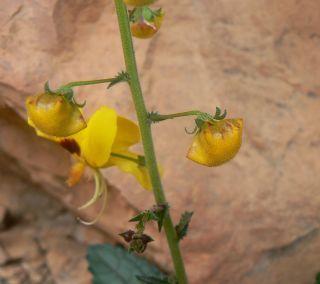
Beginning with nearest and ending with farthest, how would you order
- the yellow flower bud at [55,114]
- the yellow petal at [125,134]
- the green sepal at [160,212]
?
1. the yellow flower bud at [55,114]
2. the green sepal at [160,212]
3. the yellow petal at [125,134]

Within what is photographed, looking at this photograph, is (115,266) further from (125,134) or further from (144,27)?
(144,27)

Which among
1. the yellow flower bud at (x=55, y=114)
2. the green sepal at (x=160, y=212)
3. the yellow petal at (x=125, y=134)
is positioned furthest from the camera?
the yellow petal at (x=125, y=134)

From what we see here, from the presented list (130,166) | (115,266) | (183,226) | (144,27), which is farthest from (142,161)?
(115,266)

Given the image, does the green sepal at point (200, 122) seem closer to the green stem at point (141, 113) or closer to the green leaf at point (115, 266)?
the green stem at point (141, 113)

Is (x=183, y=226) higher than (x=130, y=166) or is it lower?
lower

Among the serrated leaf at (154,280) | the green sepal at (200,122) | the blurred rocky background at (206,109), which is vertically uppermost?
the blurred rocky background at (206,109)

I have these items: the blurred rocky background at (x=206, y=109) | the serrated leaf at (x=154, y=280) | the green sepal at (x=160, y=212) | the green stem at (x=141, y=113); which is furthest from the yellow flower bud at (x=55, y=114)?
the blurred rocky background at (x=206, y=109)

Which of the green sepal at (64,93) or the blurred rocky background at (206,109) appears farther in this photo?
the blurred rocky background at (206,109)
